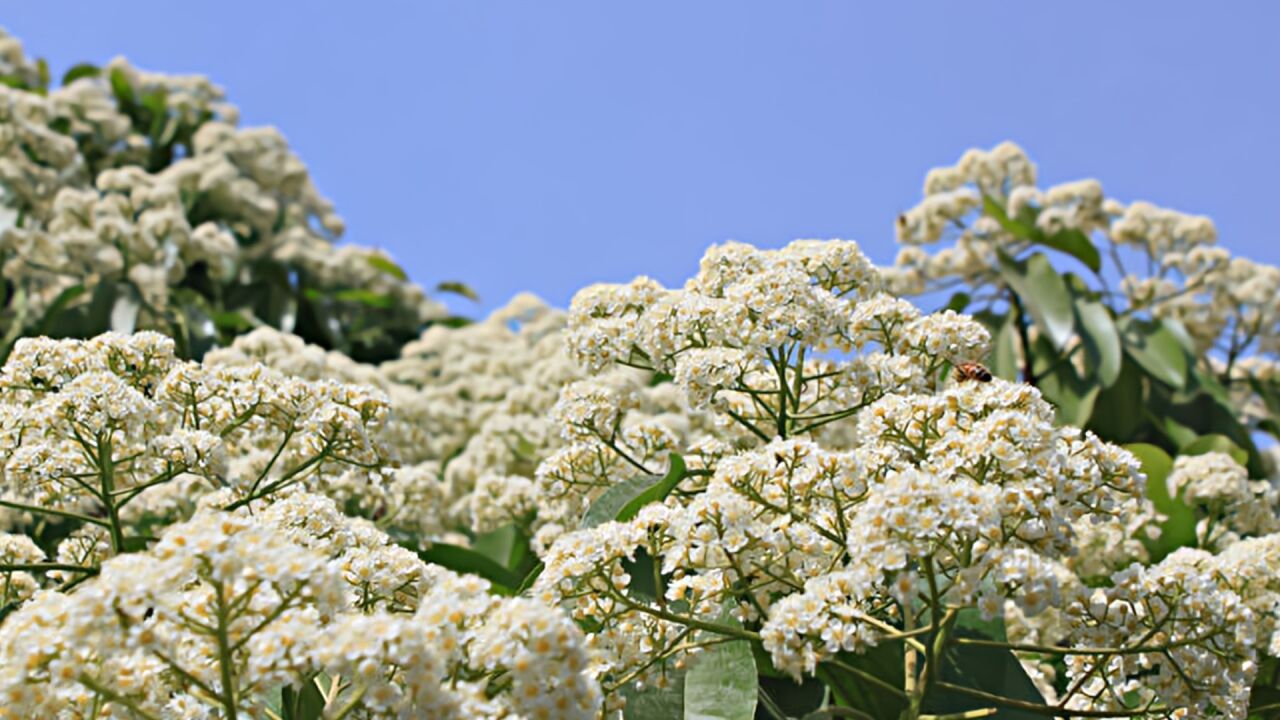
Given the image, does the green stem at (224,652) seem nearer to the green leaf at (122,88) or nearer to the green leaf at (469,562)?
the green leaf at (469,562)

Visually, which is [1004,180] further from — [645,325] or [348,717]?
[348,717]

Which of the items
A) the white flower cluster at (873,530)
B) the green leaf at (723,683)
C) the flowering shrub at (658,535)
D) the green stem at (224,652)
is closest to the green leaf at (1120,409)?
the flowering shrub at (658,535)

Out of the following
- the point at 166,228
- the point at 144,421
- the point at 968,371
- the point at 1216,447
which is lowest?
the point at 144,421

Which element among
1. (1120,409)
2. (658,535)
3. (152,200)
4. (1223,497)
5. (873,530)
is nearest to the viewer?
(873,530)

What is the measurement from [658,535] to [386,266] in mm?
6045

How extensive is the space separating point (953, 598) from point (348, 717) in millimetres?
890

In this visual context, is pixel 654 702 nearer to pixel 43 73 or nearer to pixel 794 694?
pixel 794 694

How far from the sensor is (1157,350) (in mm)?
4941

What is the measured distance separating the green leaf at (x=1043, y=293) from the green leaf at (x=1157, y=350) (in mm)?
343

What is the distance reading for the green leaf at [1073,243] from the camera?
16.9ft

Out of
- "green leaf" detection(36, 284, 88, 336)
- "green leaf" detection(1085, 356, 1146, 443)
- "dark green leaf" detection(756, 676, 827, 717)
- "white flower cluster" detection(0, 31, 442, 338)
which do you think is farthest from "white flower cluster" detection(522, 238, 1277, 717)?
"white flower cluster" detection(0, 31, 442, 338)

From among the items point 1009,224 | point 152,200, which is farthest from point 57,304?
point 1009,224

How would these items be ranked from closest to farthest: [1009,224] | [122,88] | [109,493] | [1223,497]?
[109,493] → [1223,497] → [1009,224] → [122,88]

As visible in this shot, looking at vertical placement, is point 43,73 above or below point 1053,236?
above
